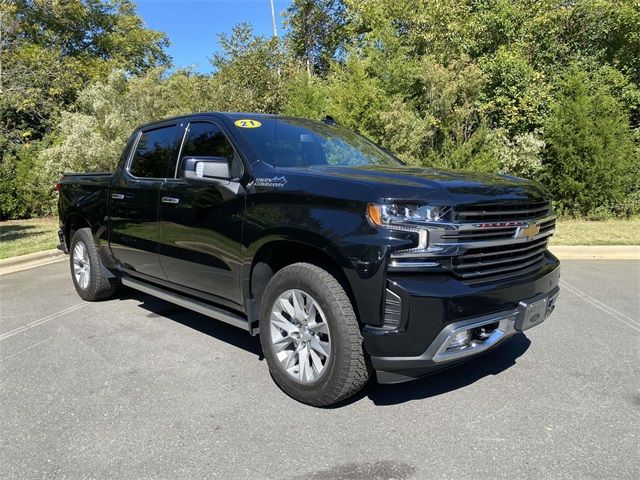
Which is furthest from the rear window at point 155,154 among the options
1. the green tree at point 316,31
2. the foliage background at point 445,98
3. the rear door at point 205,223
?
the green tree at point 316,31

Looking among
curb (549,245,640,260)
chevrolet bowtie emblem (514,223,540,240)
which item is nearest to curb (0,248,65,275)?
chevrolet bowtie emblem (514,223,540,240)

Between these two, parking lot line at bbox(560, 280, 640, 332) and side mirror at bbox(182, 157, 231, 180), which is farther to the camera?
parking lot line at bbox(560, 280, 640, 332)

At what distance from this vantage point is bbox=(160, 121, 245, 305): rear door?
149 inches

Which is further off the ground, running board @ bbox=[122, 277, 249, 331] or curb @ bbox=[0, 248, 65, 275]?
running board @ bbox=[122, 277, 249, 331]

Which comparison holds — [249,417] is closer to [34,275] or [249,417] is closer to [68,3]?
[34,275]

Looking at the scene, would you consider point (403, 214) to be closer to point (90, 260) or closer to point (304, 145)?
point (304, 145)

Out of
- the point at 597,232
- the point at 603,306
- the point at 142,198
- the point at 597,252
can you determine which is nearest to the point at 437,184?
the point at 142,198

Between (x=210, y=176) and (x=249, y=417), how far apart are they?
1.62 metres

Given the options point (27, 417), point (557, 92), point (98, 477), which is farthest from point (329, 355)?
point (557, 92)

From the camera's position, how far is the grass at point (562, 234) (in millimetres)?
9125

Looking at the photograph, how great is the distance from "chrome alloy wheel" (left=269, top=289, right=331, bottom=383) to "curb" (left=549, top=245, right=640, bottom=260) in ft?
20.9

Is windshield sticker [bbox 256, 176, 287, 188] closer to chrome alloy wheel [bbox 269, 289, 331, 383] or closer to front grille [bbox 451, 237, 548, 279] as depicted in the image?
chrome alloy wheel [bbox 269, 289, 331, 383]

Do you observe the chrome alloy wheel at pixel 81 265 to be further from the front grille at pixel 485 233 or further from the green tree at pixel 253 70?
the green tree at pixel 253 70

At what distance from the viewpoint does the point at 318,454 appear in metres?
2.87
